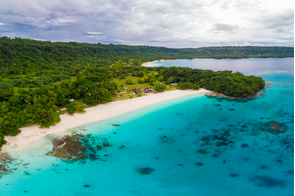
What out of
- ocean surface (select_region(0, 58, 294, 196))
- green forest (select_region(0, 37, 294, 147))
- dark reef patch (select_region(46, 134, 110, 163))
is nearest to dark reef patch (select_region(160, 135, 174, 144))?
ocean surface (select_region(0, 58, 294, 196))

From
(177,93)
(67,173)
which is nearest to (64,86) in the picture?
(67,173)

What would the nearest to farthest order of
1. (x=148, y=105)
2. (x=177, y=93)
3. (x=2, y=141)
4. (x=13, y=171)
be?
(x=13, y=171) → (x=2, y=141) → (x=148, y=105) → (x=177, y=93)

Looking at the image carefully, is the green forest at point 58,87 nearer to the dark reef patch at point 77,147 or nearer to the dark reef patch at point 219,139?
the dark reef patch at point 77,147

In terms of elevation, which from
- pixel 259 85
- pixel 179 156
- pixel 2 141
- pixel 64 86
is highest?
pixel 64 86

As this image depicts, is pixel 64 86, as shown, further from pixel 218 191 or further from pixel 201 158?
pixel 218 191

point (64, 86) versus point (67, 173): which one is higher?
point (64, 86)

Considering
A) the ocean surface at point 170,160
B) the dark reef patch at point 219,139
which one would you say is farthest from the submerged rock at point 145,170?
the dark reef patch at point 219,139

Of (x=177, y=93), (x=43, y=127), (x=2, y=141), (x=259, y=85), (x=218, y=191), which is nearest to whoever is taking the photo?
(x=218, y=191)

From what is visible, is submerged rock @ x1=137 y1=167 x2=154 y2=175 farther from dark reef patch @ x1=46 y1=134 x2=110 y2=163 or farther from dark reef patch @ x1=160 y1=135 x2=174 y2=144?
dark reef patch @ x1=160 y1=135 x2=174 y2=144
